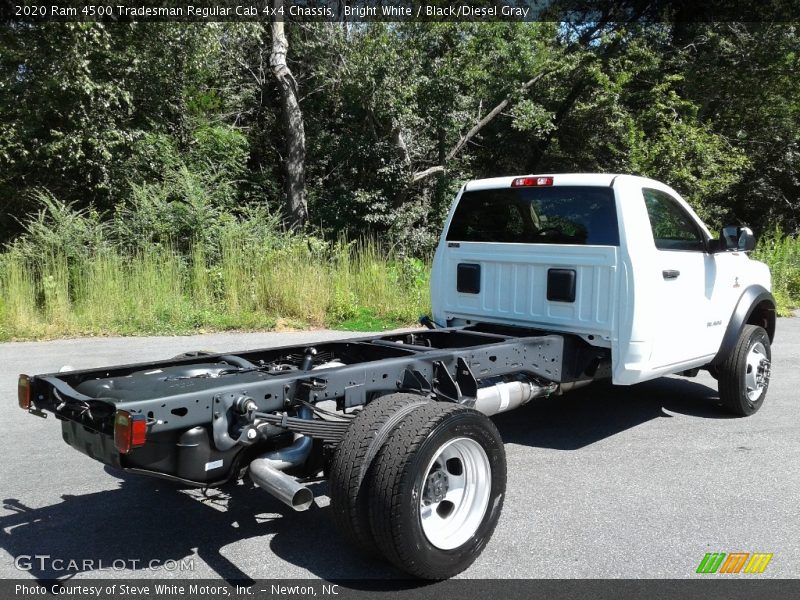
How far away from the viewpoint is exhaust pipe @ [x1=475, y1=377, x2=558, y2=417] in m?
4.70

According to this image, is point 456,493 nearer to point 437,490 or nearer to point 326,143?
point 437,490

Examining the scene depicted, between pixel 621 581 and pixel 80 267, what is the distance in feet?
35.7

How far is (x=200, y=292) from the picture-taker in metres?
12.1

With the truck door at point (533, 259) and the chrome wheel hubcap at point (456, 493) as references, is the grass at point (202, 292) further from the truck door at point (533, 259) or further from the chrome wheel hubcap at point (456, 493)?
the chrome wheel hubcap at point (456, 493)

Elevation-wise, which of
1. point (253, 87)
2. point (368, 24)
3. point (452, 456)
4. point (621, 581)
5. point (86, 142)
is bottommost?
point (621, 581)

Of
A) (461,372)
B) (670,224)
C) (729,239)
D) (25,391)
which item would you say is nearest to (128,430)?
(25,391)

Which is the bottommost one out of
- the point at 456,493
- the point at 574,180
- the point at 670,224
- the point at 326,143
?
the point at 456,493

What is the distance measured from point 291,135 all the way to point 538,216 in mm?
14084

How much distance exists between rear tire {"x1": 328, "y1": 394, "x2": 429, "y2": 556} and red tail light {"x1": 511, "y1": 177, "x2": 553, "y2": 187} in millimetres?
2826

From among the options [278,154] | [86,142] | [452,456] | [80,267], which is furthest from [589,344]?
[278,154]

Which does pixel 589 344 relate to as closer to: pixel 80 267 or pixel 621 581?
pixel 621 581

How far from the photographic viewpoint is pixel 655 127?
18.7 meters

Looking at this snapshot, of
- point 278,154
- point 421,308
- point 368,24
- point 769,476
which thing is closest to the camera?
point 769,476

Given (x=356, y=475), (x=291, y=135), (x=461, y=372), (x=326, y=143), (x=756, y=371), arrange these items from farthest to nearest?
1. (x=326, y=143)
2. (x=291, y=135)
3. (x=756, y=371)
4. (x=461, y=372)
5. (x=356, y=475)
